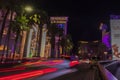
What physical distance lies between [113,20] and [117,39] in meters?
8.19

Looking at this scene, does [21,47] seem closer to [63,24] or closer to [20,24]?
[20,24]

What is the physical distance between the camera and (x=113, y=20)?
7644 centimetres

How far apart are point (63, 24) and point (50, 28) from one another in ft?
308

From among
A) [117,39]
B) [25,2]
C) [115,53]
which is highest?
Answer: [25,2]

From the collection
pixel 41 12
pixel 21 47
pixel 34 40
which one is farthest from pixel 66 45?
pixel 41 12

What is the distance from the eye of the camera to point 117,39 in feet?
244

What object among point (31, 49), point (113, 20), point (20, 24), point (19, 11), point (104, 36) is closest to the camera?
point (19, 11)

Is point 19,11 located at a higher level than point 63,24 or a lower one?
lower

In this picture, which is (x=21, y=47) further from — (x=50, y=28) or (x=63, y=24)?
(x=63, y=24)

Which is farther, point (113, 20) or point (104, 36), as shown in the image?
point (104, 36)

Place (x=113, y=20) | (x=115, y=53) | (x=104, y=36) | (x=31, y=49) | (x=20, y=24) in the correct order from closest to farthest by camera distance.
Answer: (x=20, y=24), (x=115, y=53), (x=113, y=20), (x=31, y=49), (x=104, y=36)

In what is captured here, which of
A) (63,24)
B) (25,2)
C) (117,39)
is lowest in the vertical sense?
(117,39)

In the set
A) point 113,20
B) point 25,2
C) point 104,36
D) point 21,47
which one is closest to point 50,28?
point 21,47


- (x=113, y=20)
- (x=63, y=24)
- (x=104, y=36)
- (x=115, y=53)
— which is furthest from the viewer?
(x=63, y=24)
